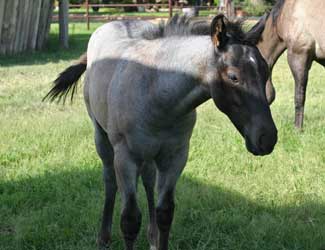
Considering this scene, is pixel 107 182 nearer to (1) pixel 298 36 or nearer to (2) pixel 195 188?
(2) pixel 195 188

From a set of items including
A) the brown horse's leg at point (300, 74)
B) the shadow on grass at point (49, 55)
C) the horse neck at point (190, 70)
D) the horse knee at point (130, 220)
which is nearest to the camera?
the horse neck at point (190, 70)

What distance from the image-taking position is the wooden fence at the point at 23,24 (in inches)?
526

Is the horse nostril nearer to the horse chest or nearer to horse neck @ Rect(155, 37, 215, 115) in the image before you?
horse neck @ Rect(155, 37, 215, 115)

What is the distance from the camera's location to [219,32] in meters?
2.99

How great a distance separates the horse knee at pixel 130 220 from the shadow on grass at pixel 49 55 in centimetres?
917

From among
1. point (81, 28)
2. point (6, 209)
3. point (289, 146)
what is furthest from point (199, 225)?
point (81, 28)

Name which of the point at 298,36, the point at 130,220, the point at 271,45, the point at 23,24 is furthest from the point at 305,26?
the point at 23,24

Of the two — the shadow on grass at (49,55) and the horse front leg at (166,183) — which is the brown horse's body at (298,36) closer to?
the horse front leg at (166,183)

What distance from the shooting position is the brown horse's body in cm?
710

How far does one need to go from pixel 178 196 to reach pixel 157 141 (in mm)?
1582

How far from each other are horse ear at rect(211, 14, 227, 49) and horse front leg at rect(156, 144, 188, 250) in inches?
32.3

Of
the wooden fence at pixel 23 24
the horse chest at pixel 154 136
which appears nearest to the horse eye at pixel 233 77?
the horse chest at pixel 154 136

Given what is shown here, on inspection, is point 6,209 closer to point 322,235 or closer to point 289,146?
point 322,235

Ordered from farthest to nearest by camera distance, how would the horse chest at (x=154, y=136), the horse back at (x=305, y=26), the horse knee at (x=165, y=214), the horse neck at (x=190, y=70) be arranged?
the horse back at (x=305, y=26), the horse knee at (x=165, y=214), the horse chest at (x=154, y=136), the horse neck at (x=190, y=70)
